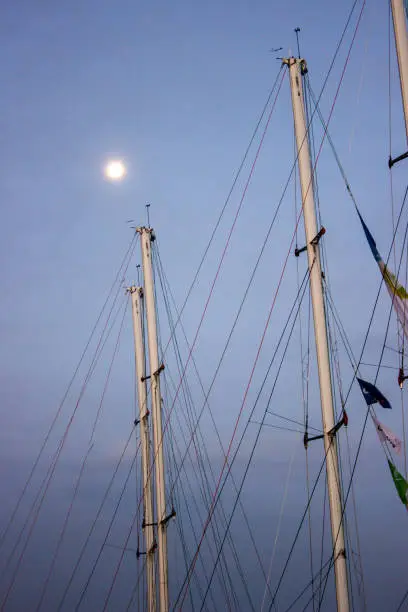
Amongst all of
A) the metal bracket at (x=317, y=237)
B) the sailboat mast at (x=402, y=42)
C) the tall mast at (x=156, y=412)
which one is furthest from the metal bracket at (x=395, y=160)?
the tall mast at (x=156, y=412)

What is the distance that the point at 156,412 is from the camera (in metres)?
35.6

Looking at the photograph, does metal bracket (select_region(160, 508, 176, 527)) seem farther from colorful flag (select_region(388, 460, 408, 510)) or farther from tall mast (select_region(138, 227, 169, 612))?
colorful flag (select_region(388, 460, 408, 510))

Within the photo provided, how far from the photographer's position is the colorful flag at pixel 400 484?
22.9 meters

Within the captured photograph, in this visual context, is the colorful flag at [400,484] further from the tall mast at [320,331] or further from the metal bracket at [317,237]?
the metal bracket at [317,237]

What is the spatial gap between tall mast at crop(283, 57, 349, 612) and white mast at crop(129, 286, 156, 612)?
14.4 meters

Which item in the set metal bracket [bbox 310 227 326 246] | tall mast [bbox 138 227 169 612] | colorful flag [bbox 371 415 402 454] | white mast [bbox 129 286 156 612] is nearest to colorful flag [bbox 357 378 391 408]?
colorful flag [bbox 371 415 402 454]

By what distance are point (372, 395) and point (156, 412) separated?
44.9 ft

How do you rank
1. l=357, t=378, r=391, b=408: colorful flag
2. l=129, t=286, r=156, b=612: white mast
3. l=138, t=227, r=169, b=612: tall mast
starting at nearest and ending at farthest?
l=357, t=378, r=391, b=408: colorful flag, l=138, t=227, r=169, b=612: tall mast, l=129, t=286, r=156, b=612: white mast

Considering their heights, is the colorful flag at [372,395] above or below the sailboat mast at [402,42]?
below

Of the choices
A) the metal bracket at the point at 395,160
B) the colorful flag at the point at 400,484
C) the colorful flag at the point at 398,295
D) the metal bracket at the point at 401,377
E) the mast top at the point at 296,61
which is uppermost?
the mast top at the point at 296,61

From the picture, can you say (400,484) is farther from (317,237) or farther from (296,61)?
(296,61)

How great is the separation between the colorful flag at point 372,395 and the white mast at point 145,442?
14458 mm

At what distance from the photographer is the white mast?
36.8m

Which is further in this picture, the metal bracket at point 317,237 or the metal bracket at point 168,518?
the metal bracket at point 168,518
